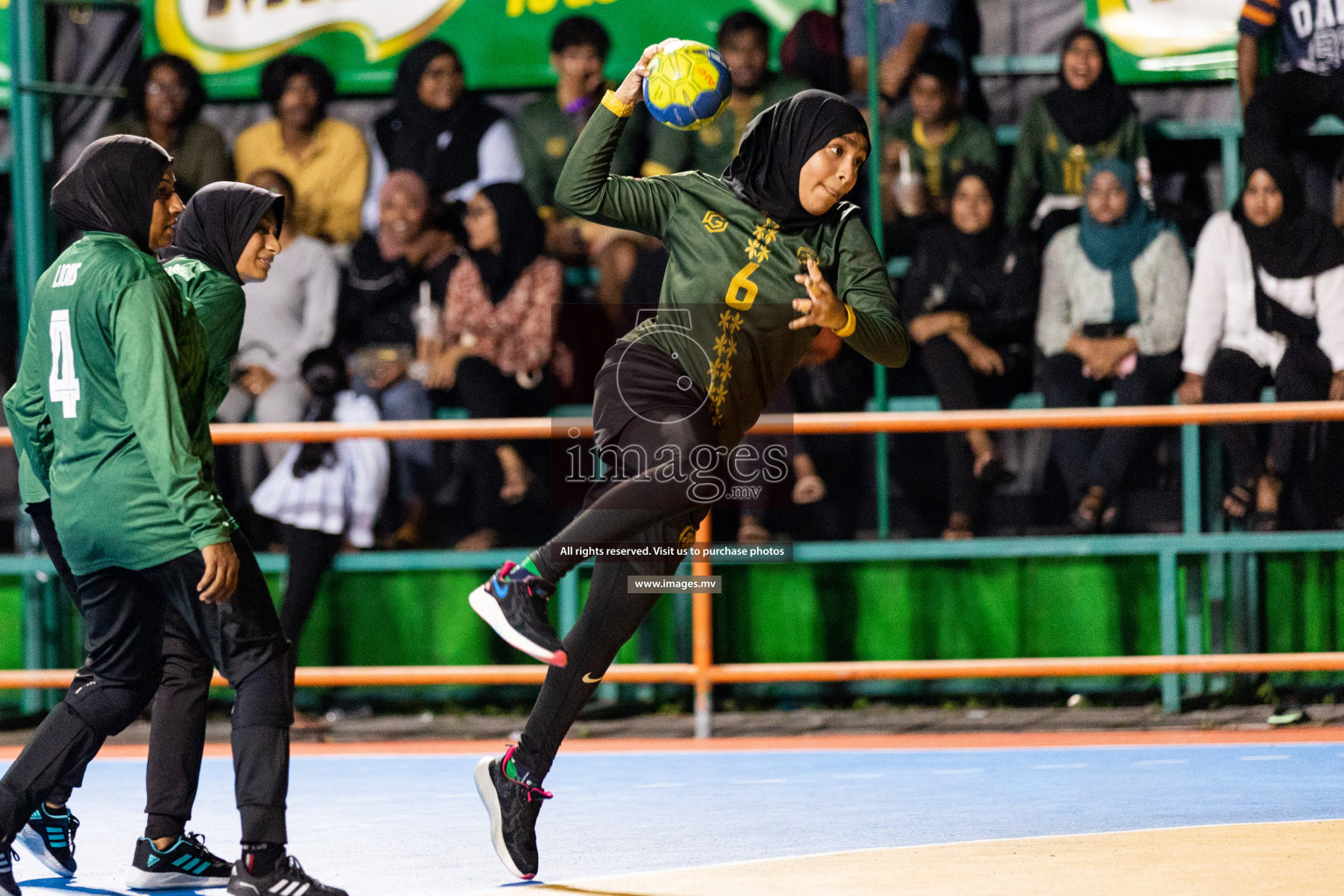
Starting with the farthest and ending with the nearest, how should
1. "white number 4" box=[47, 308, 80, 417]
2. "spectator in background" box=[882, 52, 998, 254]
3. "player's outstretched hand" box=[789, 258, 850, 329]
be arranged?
"spectator in background" box=[882, 52, 998, 254] → "player's outstretched hand" box=[789, 258, 850, 329] → "white number 4" box=[47, 308, 80, 417]

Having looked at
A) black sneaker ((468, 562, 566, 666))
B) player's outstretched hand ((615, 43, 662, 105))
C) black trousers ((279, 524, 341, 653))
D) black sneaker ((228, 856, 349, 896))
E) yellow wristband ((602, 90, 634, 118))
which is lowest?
black sneaker ((228, 856, 349, 896))

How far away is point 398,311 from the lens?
8328 millimetres

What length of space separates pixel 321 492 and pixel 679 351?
11.0 ft

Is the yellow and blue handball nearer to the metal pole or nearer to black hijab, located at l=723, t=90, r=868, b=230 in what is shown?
black hijab, located at l=723, t=90, r=868, b=230

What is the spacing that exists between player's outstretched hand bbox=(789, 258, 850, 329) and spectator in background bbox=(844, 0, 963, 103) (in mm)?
4687

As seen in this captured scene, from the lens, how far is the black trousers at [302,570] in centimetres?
734

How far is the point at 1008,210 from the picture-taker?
8.24 m

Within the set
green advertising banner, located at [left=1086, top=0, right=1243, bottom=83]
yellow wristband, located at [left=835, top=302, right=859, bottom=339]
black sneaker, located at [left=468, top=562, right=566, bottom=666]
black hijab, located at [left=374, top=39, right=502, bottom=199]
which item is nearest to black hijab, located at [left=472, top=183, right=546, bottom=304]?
black hijab, located at [left=374, top=39, right=502, bottom=199]

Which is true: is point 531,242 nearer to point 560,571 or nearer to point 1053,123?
point 1053,123

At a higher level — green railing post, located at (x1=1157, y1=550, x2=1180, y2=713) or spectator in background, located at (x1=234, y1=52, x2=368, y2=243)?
spectator in background, located at (x1=234, y1=52, x2=368, y2=243)

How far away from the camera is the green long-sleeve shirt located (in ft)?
26.7

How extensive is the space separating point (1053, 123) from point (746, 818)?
4.46 meters

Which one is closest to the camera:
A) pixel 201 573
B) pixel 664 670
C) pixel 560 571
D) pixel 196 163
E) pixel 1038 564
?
pixel 201 573

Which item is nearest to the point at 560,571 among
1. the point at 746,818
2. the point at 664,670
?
the point at 746,818
